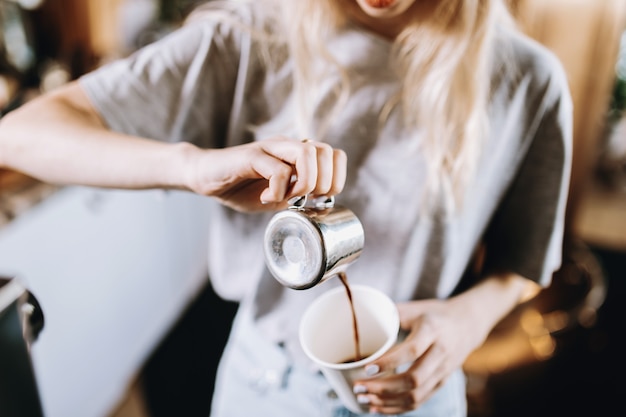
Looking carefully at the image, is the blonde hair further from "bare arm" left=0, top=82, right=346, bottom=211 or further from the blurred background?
the blurred background

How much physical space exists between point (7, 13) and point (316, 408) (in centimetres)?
201

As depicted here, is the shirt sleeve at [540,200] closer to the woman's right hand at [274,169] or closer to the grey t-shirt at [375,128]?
the grey t-shirt at [375,128]

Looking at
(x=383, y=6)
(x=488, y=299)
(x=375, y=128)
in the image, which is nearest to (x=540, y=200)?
(x=488, y=299)

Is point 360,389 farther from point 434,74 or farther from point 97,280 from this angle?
point 97,280

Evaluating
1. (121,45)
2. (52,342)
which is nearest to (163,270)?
(52,342)

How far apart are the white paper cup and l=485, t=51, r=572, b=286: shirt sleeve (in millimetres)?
294

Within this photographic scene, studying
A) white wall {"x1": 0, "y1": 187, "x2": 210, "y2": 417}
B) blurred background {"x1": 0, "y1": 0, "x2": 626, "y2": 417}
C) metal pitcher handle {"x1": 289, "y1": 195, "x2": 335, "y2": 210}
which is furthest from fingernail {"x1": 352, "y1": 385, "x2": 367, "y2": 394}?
blurred background {"x1": 0, "y1": 0, "x2": 626, "y2": 417}

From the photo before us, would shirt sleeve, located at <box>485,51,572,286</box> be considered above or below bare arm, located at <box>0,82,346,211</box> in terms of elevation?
below

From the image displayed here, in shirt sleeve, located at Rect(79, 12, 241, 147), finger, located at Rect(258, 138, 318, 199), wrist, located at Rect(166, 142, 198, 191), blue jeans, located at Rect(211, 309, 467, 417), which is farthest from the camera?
blue jeans, located at Rect(211, 309, 467, 417)

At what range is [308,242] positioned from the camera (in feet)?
1.90

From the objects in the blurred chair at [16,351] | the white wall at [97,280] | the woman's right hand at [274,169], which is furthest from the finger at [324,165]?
the white wall at [97,280]

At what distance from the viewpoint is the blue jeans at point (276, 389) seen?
913 millimetres

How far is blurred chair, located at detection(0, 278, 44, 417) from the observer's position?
1.91 ft

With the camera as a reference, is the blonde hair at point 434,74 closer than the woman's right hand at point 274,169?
No
